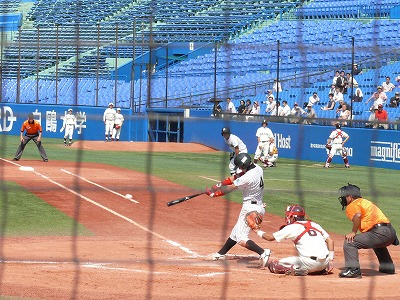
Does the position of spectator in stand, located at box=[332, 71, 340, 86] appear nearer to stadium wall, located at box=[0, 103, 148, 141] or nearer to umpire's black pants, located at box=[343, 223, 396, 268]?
stadium wall, located at box=[0, 103, 148, 141]

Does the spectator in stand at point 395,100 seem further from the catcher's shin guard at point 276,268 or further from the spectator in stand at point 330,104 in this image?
the catcher's shin guard at point 276,268

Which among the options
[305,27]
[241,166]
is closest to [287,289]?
[241,166]

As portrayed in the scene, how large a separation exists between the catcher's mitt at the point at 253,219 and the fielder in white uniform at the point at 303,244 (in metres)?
0.18

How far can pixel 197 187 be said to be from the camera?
19.0 meters

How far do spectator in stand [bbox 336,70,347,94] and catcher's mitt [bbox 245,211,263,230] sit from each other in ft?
39.8

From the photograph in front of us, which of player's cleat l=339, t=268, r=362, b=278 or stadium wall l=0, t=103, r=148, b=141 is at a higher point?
stadium wall l=0, t=103, r=148, b=141

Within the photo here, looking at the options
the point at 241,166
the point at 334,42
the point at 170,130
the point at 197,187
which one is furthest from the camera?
the point at 170,130

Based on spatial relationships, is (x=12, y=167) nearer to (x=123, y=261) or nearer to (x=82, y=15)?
(x=123, y=261)

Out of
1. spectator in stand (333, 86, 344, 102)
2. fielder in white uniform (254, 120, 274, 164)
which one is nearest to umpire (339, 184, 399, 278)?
spectator in stand (333, 86, 344, 102)

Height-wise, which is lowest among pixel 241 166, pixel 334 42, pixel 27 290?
pixel 27 290

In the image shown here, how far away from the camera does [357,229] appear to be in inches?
435

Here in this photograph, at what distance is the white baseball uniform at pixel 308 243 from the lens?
35.4 ft

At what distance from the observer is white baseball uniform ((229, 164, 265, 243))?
11375mm

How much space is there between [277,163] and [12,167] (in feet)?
28.4
